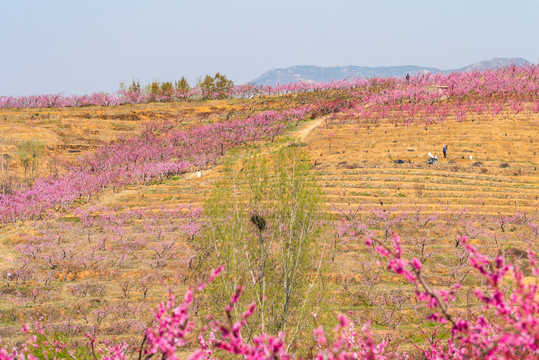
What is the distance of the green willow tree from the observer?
1201 cm

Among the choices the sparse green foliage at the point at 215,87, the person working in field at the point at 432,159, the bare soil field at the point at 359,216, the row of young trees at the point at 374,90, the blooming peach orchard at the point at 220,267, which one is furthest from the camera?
the sparse green foliage at the point at 215,87

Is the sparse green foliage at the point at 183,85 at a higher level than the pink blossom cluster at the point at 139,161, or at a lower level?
higher

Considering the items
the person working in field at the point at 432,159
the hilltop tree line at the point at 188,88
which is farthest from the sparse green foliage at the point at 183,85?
the person working in field at the point at 432,159

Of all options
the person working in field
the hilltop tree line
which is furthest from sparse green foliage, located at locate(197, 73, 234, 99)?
the person working in field

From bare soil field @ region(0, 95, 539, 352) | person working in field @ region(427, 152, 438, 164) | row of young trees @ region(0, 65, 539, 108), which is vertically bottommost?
bare soil field @ region(0, 95, 539, 352)

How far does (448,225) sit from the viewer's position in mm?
21781

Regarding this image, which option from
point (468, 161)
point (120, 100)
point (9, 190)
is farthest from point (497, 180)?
point (120, 100)

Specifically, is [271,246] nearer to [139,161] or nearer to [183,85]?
[139,161]

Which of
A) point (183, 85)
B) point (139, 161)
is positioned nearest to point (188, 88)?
point (183, 85)

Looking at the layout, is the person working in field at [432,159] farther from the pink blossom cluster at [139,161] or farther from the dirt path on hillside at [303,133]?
the pink blossom cluster at [139,161]

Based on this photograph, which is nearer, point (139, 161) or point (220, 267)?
point (220, 267)

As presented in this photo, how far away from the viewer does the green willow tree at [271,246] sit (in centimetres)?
1201

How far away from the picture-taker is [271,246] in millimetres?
13414

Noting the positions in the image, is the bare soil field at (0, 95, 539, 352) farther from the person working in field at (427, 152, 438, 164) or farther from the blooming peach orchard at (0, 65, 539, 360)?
the person working in field at (427, 152, 438, 164)
